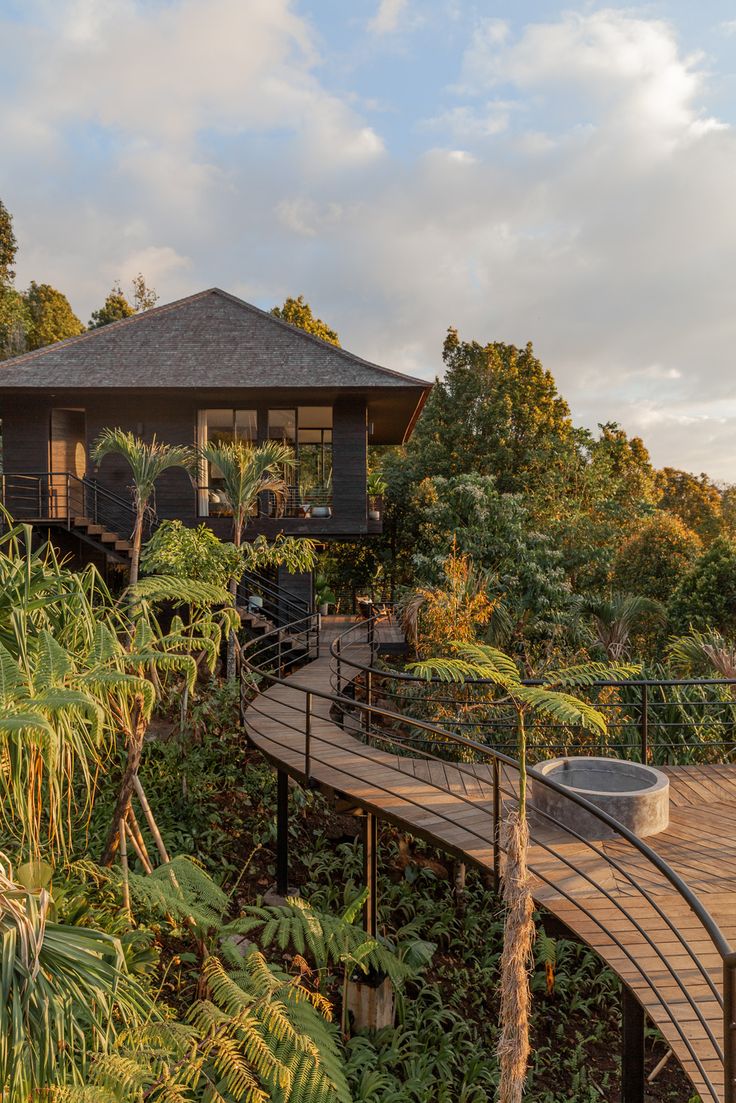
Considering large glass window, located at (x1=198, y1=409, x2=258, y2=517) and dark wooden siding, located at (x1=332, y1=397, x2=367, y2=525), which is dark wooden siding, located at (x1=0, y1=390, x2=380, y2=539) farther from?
large glass window, located at (x1=198, y1=409, x2=258, y2=517)

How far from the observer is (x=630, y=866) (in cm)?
546

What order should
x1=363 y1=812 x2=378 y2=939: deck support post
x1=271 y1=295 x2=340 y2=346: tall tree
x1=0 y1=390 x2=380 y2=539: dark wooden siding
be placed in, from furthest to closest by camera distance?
x1=271 y1=295 x2=340 y2=346: tall tree
x1=0 y1=390 x2=380 y2=539: dark wooden siding
x1=363 y1=812 x2=378 y2=939: deck support post

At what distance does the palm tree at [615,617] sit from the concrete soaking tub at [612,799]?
8.32 metres

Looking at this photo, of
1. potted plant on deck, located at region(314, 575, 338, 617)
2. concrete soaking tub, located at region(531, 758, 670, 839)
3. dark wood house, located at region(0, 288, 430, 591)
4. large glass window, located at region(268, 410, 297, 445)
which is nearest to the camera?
concrete soaking tub, located at region(531, 758, 670, 839)

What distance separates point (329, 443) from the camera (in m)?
19.0

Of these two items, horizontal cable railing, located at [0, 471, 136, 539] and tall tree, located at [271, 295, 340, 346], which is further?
tall tree, located at [271, 295, 340, 346]

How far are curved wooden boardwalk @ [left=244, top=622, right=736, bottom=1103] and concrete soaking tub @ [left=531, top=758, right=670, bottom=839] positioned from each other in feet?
0.49

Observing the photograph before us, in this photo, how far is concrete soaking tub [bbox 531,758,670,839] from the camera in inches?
223

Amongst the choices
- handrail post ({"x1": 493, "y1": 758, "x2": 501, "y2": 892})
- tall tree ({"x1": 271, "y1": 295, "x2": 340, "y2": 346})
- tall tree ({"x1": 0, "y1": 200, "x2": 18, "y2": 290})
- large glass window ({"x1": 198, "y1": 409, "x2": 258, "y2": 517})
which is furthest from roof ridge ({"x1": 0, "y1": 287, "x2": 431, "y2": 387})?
tall tree ({"x1": 0, "y1": 200, "x2": 18, "y2": 290})

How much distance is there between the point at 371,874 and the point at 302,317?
30.4 meters

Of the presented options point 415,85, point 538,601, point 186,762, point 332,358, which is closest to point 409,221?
point 332,358

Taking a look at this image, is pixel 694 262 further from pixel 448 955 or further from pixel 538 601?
pixel 448 955

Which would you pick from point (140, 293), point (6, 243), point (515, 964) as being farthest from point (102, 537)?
point (140, 293)

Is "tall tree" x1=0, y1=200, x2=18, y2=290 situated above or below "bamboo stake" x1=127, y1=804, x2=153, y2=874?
above
